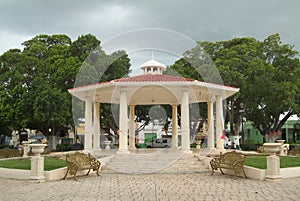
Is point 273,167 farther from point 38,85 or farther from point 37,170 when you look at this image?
point 38,85

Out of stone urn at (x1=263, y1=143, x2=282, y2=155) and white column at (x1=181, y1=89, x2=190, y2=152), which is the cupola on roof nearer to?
white column at (x1=181, y1=89, x2=190, y2=152)

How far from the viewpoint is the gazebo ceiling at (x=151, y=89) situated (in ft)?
64.0

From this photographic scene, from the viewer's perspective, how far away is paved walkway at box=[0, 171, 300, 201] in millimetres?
9844

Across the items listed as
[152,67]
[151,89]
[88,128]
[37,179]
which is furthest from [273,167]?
[88,128]

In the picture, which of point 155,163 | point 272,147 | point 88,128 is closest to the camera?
point 272,147

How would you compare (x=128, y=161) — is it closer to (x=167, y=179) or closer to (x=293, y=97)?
(x=167, y=179)

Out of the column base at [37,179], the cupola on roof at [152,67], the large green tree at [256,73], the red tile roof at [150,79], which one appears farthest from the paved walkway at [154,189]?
the large green tree at [256,73]

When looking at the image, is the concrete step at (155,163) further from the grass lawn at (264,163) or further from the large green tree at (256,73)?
the large green tree at (256,73)

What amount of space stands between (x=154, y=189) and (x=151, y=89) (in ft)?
36.2

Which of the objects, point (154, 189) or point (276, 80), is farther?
point (276, 80)

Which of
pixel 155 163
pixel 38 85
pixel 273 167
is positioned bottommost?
pixel 155 163

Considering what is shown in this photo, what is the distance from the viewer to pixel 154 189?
444 inches

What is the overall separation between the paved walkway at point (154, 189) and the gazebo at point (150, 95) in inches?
229

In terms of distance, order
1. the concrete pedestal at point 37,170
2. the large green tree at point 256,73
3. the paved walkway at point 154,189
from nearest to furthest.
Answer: the paved walkway at point 154,189
the concrete pedestal at point 37,170
the large green tree at point 256,73
